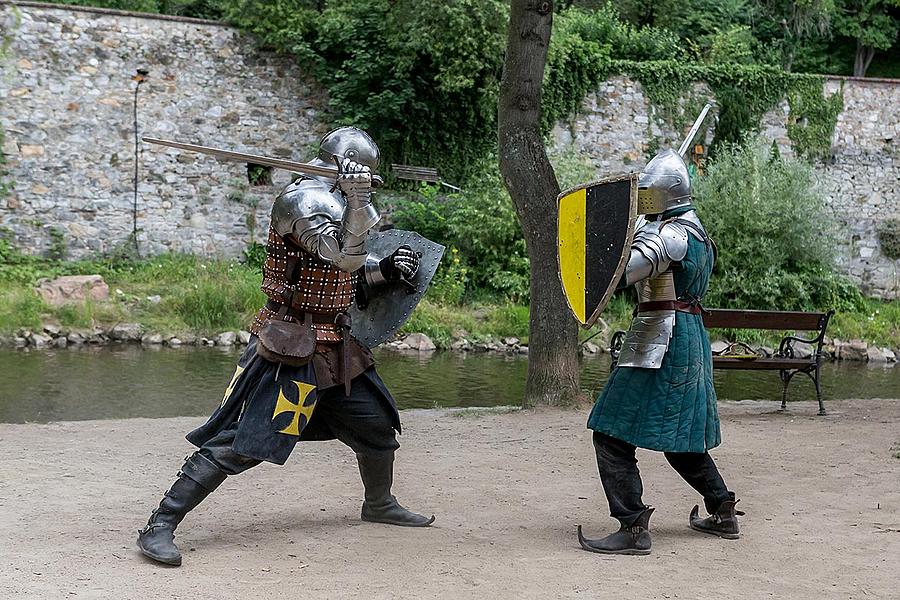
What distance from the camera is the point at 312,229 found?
3719 mm

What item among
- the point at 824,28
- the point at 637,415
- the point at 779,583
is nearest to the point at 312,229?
the point at 637,415

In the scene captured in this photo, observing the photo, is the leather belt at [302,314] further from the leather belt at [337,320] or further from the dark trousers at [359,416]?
the dark trousers at [359,416]

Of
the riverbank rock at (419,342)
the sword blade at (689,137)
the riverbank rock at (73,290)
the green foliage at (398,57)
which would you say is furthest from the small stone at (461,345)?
the sword blade at (689,137)

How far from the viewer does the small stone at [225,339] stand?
12.9m

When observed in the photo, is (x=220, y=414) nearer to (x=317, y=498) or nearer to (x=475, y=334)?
(x=317, y=498)

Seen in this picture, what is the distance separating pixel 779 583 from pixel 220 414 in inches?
82.0

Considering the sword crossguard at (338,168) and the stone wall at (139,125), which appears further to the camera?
the stone wall at (139,125)

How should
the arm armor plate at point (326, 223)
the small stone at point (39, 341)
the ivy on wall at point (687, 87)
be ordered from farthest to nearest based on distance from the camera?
the ivy on wall at point (687, 87), the small stone at point (39, 341), the arm armor plate at point (326, 223)

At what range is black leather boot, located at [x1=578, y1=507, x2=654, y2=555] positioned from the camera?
13.1 feet

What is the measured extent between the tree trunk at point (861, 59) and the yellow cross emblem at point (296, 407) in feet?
74.8

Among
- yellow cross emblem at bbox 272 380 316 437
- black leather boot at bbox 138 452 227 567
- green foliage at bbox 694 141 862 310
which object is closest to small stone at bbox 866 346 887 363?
green foliage at bbox 694 141 862 310

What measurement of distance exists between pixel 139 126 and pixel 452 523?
11.9 meters

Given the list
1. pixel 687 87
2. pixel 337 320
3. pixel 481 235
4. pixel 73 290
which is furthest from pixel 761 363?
pixel 687 87

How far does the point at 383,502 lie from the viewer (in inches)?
172
